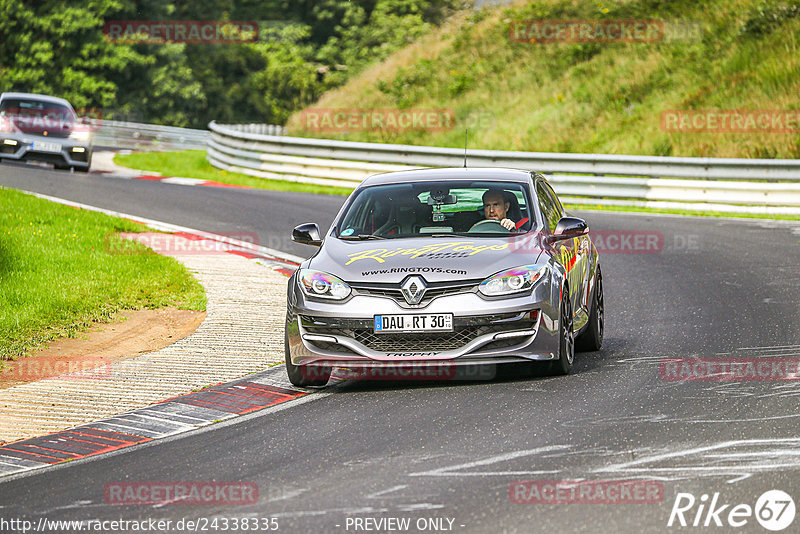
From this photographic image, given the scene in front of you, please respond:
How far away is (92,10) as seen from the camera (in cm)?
5025

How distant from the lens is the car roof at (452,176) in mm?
9797

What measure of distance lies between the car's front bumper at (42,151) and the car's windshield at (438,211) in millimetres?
18711

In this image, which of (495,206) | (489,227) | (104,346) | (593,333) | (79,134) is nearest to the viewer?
(489,227)

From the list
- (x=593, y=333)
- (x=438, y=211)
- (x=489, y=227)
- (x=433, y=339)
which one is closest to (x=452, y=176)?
(x=438, y=211)

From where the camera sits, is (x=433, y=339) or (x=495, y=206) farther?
(x=495, y=206)

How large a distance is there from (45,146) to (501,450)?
73.0 ft

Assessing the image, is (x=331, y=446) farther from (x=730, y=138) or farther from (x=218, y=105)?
(x=218, y=105)

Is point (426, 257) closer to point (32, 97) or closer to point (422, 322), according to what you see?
point (422, 322)

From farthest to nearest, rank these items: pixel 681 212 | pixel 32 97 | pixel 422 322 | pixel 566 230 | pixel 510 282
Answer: pixel 32 97 → pixel 681 212 → pixel 566 230 → pixel 510 282 → pixel 422 322

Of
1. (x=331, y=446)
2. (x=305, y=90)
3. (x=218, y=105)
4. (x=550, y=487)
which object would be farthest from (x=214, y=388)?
(x=305, y=90)

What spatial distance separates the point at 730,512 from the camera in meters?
5.35

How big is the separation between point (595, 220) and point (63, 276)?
33.0ft

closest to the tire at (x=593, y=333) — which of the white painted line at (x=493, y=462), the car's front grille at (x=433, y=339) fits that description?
the car's front grille at (x=433, y=339)

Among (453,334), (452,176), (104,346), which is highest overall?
(452,176)
